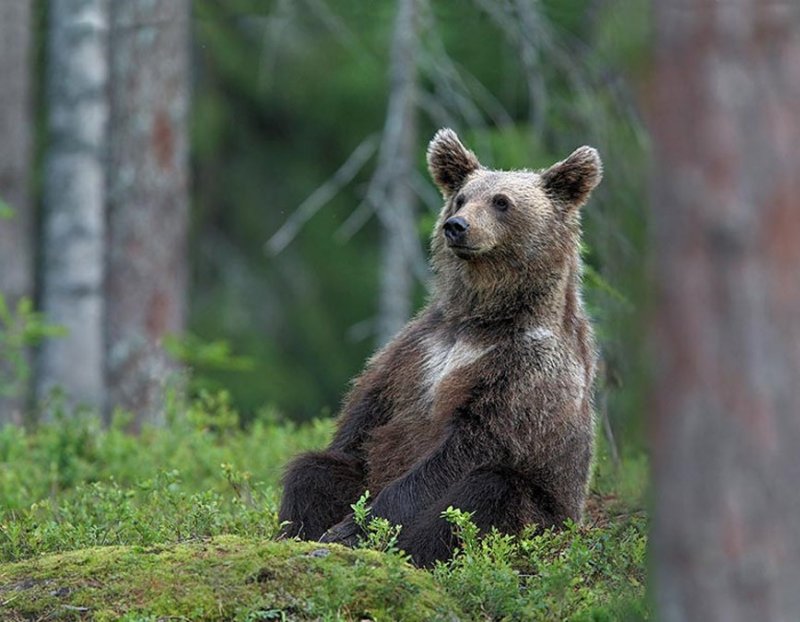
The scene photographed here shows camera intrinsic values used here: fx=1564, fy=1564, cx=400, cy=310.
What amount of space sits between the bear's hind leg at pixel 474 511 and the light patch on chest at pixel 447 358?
1.81ft

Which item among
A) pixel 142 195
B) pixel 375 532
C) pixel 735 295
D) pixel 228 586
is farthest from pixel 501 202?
pixel 142 195

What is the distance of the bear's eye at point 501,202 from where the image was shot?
23.3 ft

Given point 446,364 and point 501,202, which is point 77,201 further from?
point 446,364

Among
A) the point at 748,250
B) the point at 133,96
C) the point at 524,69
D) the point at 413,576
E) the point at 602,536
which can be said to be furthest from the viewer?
the point at 133,96

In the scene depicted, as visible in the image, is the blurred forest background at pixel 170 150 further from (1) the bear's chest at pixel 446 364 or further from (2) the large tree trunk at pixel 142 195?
(1) the bear's chest at pixel 446 364

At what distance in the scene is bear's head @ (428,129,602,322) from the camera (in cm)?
694

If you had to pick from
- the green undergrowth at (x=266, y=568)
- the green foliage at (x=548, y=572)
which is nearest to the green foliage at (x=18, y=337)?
the green undergrowth at (x=266, y=568)

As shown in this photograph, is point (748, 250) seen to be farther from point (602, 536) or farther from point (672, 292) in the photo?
point (602, 536)

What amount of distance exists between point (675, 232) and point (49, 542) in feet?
11.8

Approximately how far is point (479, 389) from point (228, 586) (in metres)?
1.69

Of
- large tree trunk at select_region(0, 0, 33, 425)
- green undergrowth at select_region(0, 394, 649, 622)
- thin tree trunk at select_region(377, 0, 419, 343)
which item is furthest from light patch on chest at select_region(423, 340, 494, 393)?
large tree trunk at select_region(0, 0, 33, 425)

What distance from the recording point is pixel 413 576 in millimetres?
5387

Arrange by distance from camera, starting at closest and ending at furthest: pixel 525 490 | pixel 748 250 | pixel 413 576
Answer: pixel 748 250
pixel 413 576
pixel 525 490

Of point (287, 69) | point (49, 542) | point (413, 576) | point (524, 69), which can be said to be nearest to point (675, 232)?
point (413, 576)
